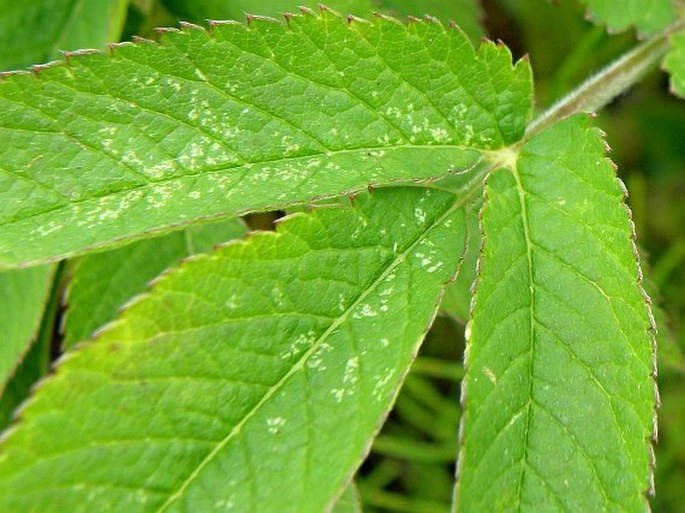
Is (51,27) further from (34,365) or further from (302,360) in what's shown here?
(302,360)

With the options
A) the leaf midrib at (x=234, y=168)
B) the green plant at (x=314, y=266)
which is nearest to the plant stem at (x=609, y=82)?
the green plant at (x=314, y=266)

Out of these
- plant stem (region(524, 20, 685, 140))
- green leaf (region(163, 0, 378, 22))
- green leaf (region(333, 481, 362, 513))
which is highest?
green leaf (region(163, 0, 378, 22))

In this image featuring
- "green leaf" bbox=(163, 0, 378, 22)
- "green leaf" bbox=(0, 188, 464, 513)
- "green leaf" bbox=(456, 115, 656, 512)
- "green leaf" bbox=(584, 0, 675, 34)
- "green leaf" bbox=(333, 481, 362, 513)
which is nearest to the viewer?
"green leaf" bbox=(0, 188, 464, 513)

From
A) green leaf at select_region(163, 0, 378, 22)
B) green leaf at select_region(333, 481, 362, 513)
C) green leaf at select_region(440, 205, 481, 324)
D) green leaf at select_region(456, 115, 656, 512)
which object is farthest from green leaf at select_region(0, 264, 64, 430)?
green leaf at select_region(456, 115, 656, 512)

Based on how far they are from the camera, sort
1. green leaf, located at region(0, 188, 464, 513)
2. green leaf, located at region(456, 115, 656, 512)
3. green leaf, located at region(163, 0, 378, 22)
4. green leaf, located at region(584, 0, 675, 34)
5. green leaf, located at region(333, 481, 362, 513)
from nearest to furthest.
A: green leaf, located at region(0, 188, 464, 513) → green leaf, located at region(456, 115, 656, 512) → green leaf, located at region(333, 481, 362, 513) → green leaf, located at region(163, 0, 378, 22) → green leaf, located at region(584, 0, 675, 34)

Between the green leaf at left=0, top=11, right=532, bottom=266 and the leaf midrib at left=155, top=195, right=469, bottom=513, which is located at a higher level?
the green leaf at left=0, top=11, right=532, bottom=266

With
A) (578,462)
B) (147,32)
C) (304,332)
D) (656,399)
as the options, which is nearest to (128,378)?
(304,332)

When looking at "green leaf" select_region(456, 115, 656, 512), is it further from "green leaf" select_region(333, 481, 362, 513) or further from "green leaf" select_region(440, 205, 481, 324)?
"green leaf" select_region(333, 481, 362, 513)
